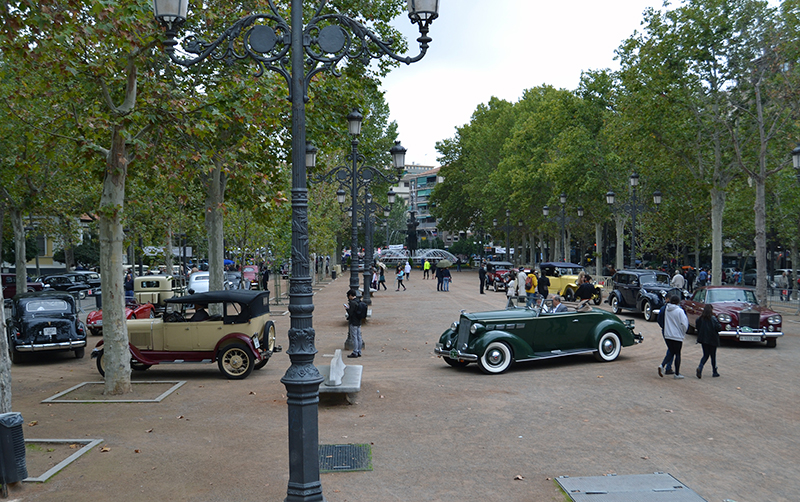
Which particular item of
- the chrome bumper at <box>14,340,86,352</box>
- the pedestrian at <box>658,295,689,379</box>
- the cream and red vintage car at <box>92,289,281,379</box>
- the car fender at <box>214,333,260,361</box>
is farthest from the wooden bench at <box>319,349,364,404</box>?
the chrome bumper at <box>14,340,86,352</box>

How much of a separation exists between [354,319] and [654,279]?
14.3m

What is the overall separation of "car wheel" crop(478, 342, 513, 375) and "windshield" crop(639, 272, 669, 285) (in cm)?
1296

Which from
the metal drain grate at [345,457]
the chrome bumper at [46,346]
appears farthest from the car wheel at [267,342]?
the metal drain grate at [345,457]

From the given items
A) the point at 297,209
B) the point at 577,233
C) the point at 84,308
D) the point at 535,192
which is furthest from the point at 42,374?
the point at 577,233

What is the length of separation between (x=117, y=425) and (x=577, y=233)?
56945 mm

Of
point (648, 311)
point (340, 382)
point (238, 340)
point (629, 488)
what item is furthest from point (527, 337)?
point (648, 311)

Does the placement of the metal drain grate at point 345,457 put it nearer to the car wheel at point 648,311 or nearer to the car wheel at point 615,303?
the car wheel at point 648,311

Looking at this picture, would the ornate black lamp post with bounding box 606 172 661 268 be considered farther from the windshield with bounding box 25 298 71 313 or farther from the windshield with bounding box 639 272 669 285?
the windshield with bounding box 25 298 71 313

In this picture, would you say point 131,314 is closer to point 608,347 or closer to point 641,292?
point 608,347

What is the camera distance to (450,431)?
894 centimetres

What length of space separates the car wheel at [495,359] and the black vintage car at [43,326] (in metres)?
9.62

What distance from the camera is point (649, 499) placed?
637 cm

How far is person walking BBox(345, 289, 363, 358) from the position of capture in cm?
1516

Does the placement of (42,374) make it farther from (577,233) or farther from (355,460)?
(577,233)
